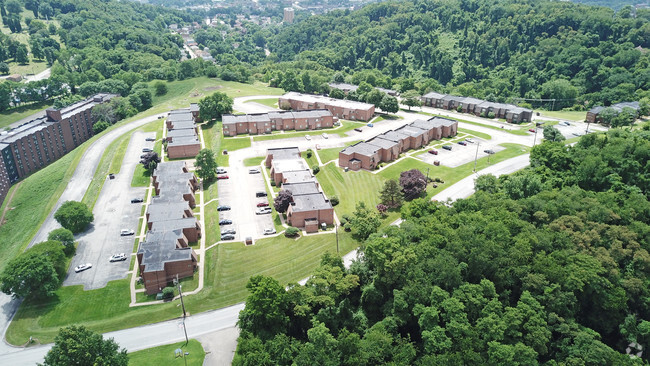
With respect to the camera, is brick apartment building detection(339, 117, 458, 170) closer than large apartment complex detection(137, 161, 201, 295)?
No

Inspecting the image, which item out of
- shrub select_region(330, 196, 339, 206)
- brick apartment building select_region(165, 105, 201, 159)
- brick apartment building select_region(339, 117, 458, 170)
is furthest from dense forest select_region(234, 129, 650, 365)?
brick apartment building select_region(165, 105, 201, 159)

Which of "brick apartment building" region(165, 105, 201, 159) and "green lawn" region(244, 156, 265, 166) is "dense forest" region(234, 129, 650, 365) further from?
"brick apartment building" region(165, 105, 201, 159)

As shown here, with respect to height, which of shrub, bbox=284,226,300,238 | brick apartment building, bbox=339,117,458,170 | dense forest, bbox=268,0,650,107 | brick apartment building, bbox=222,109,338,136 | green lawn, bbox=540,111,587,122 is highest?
dense forest, bbox=268,0,650,107

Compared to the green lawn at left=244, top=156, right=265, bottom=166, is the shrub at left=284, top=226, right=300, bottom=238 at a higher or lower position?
lower

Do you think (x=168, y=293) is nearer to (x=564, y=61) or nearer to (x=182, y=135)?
(x=182, y=135)

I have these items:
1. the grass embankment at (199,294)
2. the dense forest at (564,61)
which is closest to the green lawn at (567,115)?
the dense forest at (564,61)

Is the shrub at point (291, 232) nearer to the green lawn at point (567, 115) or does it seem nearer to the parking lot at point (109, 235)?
the parking lot at point (109, 235)

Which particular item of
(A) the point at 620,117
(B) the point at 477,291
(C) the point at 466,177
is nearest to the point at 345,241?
(B) the point at 477,291
